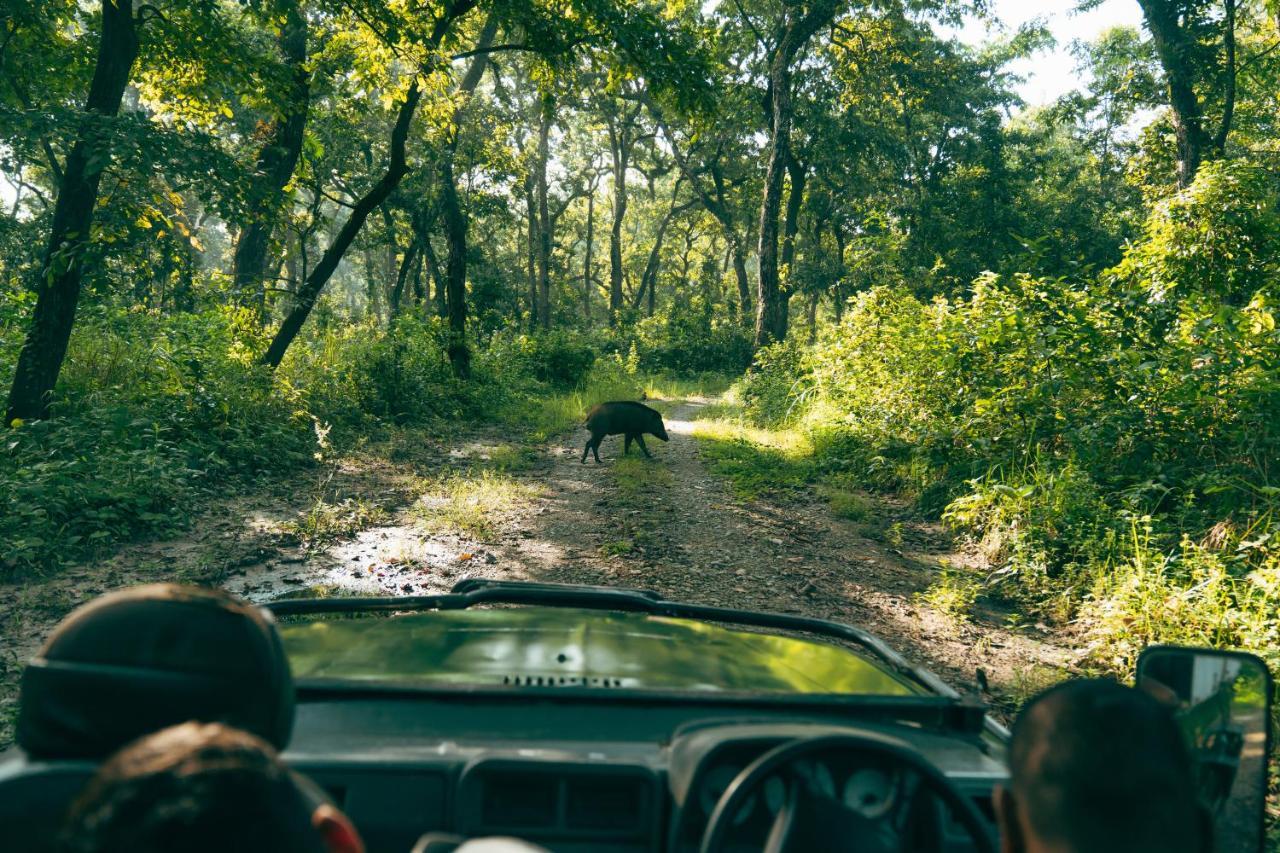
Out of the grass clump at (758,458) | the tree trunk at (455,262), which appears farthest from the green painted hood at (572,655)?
the tree trunk at (455,262)

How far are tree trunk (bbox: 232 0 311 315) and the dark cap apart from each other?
9.10 metres

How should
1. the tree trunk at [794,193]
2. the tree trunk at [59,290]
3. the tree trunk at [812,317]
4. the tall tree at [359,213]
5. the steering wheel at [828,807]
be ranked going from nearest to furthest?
the steering wheel at [828,807], the tree trunk at [59,290], the tall tree at [359,213], the tree trunk at [812,317], the tree trunk at [794,193]

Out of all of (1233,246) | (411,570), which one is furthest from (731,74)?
(411,570)

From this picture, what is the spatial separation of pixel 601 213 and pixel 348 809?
5372 centimetres

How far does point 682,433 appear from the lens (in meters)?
15.8

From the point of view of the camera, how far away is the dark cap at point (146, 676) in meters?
1.19

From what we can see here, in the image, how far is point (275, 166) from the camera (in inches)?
560

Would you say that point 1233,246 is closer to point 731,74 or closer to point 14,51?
point 14,51

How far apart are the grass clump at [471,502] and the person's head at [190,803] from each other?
683 centimetres

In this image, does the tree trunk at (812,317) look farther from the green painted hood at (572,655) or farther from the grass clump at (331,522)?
the green painted hood at (572,655)

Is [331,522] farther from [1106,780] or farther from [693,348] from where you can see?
[693,348]

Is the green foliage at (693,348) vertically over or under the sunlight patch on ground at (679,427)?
over

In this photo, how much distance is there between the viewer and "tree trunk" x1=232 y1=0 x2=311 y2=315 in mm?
10297

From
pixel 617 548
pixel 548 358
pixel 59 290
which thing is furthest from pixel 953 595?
pixel 548 358
